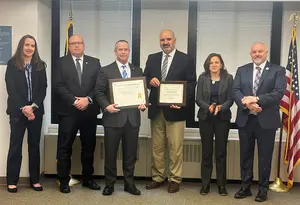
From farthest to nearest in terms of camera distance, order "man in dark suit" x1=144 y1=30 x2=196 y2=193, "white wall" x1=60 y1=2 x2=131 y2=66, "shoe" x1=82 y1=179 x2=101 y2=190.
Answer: "white wall" x1=60 y1=2 x2=131 y2=66
"shoe" x1=82 y1=179 x2=101 y2=190
"man in dark suit" x1=144 y1=30 x2=196 y2=193

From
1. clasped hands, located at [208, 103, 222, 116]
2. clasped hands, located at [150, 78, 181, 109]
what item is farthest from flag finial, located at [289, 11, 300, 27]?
clasped hands, located at [150, 78, 181, 109]

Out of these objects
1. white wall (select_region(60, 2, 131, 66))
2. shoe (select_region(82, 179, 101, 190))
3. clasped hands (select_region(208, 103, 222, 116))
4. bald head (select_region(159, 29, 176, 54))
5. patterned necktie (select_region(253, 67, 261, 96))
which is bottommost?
shoe (select_region(82, 179, 101, 190))

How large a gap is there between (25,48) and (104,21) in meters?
1.14

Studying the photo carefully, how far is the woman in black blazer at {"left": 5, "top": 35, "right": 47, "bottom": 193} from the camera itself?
11.3 feet

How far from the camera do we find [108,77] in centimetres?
341

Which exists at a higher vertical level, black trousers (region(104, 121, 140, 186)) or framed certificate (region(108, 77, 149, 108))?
framed certificate (region(108, 77, 149, 108))

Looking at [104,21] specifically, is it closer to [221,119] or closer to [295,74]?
[221,119]

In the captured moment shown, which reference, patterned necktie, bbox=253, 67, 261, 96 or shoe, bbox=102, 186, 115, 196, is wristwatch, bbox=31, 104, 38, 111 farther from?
patterned necktie, bbox=253, 67, 261, 96

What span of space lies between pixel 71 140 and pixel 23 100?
1.97 ft

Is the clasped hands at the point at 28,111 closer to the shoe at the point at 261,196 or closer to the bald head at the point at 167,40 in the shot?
the bald head at the point at 167,40

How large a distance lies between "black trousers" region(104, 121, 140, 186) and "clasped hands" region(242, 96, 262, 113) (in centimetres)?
106

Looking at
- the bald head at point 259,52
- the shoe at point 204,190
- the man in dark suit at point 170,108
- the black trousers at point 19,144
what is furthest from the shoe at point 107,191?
the bald head at point 259,52

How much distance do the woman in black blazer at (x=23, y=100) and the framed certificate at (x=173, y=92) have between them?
1.19 meters

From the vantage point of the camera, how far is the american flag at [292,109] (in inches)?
146
